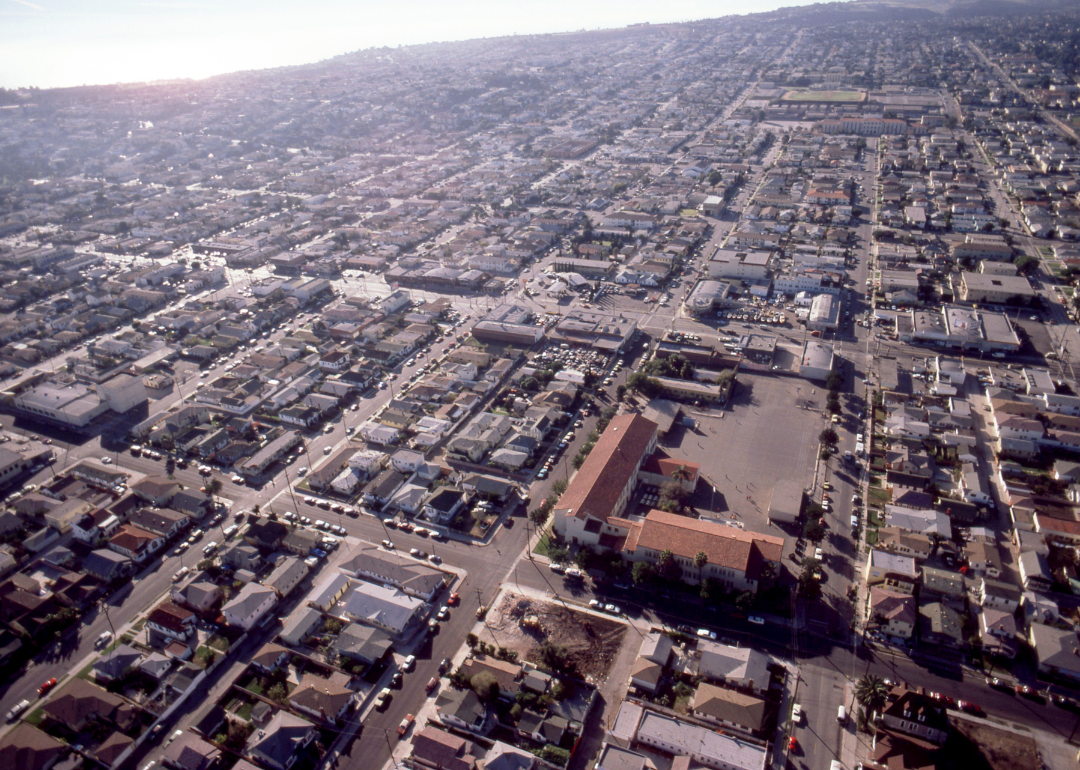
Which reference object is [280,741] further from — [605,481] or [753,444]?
[753,444]

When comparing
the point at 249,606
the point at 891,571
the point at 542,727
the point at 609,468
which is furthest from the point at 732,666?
the point at 249,606

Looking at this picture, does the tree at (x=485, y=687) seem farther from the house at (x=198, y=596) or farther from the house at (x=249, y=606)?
the house at (x=198, y=596)

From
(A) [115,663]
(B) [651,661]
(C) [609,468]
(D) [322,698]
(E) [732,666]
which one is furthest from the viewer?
(C) [609,468]

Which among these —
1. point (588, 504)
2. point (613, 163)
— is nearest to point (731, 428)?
point (588, 504)

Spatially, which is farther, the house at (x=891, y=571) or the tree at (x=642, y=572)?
the tree at (x=642, y=572)

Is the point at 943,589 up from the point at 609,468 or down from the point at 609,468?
down

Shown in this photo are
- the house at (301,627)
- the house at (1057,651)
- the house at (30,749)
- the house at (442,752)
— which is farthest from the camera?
the house at (301,627)

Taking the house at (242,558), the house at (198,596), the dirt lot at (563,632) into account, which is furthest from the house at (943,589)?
the house at (198,596)
